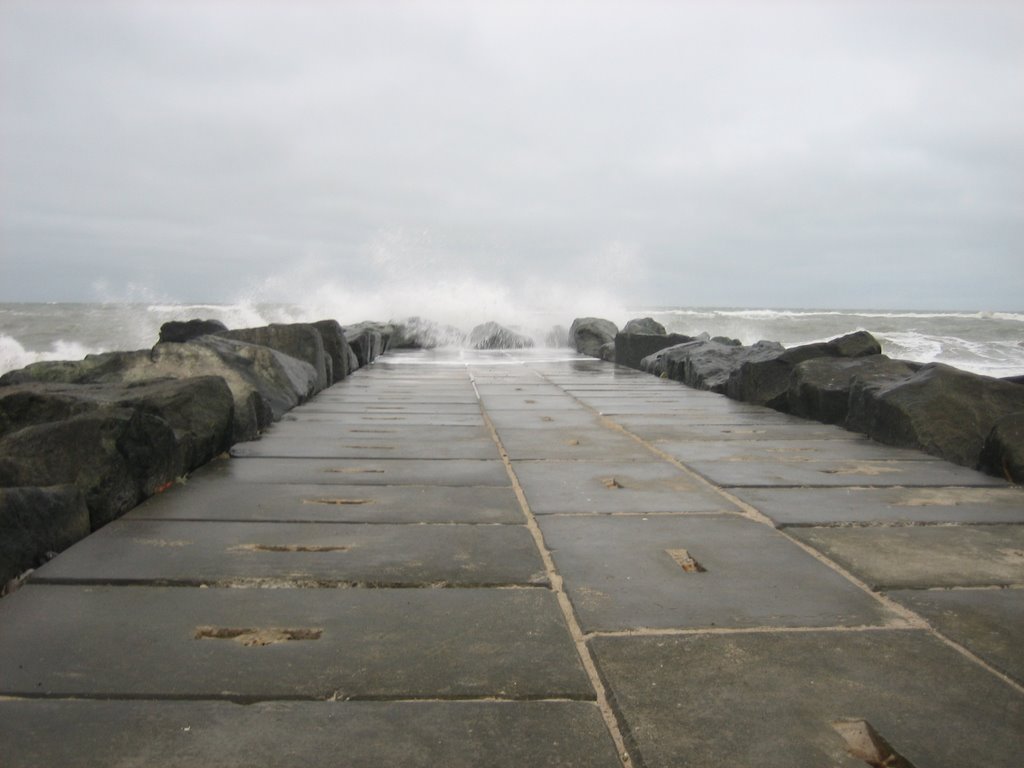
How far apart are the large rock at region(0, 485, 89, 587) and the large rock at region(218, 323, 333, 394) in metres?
4.86

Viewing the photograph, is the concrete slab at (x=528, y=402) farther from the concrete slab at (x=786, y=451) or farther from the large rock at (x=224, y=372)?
the concrete slab at (x=786, y=451)

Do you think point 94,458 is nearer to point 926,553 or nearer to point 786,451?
point 926,553

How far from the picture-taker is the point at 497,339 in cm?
1800

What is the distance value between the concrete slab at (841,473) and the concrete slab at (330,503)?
42.2 inches

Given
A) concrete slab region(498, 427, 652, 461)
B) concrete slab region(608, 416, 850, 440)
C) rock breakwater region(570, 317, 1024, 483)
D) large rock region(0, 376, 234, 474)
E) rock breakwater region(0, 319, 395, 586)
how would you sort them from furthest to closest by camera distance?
concrete slab region(608, 416, 850, 440) → concrete slab region(498, 427, 652, 461) → rock breakwater region(570, 317, 1024, 483) → large rock region(0, 376, 234, 474) → rock breakwater region(0, 319, 395, 586)

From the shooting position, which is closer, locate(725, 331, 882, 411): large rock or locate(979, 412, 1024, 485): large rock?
locate(979, 412, 1024, 485): large rock

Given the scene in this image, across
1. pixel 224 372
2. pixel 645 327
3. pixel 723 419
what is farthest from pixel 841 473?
pixel 645 327

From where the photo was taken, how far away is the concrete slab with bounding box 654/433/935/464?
425 centimetres

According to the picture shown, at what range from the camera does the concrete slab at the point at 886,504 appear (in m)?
2.99

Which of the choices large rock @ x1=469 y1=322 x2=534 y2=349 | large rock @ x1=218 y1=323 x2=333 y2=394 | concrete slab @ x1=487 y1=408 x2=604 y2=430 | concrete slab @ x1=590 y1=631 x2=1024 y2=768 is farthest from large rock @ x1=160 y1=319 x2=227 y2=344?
concrete slab @ x1=590 y1=631 x2=1024 y2=768

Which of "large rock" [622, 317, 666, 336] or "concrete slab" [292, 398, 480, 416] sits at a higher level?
"large rock" [622, 317, 666, 336]

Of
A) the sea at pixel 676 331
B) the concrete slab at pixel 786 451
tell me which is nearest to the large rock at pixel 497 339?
the sea at pixel 676 331

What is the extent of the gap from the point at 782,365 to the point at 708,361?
194 cm

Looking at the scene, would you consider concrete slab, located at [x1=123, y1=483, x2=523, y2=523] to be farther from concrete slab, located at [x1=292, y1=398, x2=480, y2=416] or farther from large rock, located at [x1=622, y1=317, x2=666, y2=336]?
large rock, located at [x1=622, y1=317, x2=666, y2=336]
